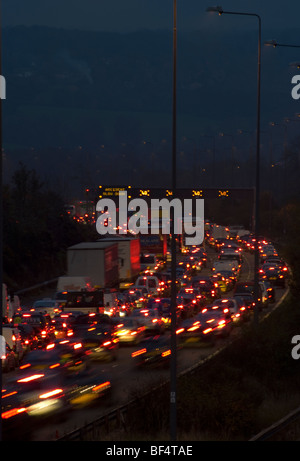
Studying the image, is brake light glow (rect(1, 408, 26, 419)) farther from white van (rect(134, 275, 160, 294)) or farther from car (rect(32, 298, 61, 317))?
white van (rect(134, 275, 160, 294))

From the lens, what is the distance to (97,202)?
86875 millimetres

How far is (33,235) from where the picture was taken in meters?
70.9

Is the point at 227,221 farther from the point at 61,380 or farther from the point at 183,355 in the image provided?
the point at 61,380

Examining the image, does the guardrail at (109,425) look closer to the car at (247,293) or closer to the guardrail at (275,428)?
the guardrail at (275,428)

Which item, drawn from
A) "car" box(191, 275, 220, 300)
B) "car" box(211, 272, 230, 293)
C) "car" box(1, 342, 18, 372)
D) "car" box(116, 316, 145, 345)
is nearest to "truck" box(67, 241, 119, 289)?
"car" box(191, 275, 220, 300)

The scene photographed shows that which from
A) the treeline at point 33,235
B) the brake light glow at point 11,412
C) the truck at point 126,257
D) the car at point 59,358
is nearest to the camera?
the brake light glow at point 11,412

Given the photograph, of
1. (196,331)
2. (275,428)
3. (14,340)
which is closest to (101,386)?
(275,428)

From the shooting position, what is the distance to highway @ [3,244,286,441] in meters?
20.4

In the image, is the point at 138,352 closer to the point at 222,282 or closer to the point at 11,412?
the point at 11,412

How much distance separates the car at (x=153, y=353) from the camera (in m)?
30.0

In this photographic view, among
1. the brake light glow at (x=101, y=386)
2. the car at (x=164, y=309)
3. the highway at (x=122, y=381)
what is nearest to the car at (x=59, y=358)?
the brake light glow at (x=101, y=386)

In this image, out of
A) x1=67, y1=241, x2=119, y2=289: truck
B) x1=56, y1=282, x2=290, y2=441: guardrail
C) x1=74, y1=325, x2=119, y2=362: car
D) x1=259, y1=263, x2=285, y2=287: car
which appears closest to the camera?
x1=56, y1=282, x2=290, y2=441: guardrail

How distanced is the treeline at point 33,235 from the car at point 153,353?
1072 inches

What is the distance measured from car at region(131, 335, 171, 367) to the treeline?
27.2 meters
